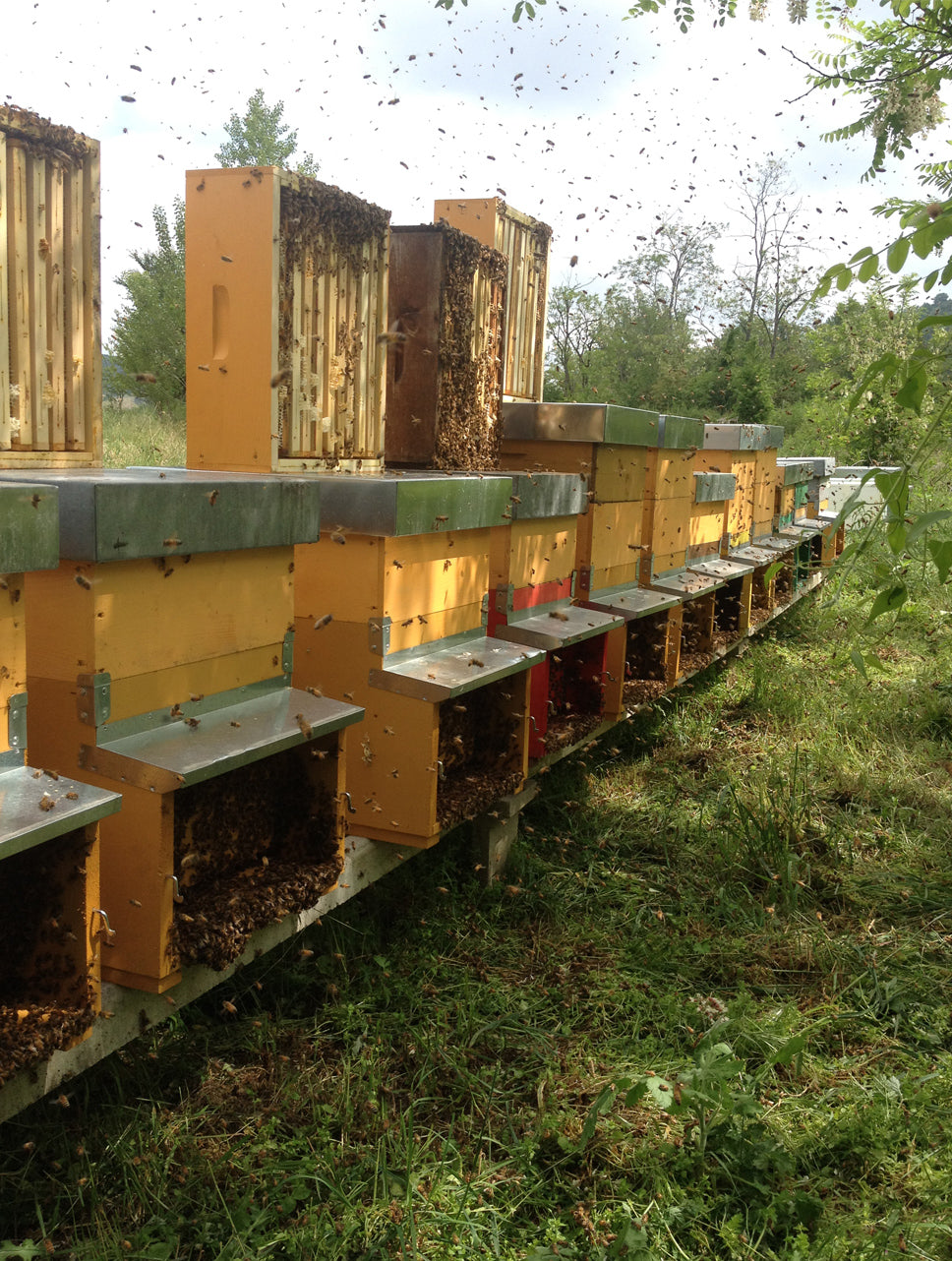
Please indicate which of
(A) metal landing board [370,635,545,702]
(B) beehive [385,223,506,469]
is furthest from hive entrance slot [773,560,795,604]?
(A) metal landing board [370,635,545,702]

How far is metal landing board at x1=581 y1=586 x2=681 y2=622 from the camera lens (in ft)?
15.4

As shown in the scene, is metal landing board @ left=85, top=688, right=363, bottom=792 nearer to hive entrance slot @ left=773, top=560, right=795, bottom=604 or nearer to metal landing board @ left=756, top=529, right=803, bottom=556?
metal landing board @ left=756, top=529, right=803, bottom=556

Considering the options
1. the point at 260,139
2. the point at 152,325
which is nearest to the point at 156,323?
the point at 152,325

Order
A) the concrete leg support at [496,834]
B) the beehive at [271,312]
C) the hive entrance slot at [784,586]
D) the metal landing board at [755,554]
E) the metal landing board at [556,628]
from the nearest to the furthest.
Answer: the beehive at [271,312], the metal landing board at [556,628], the concrete leg support at [496,834], the metal landing board at [755,554], the hive entrance slot at [784,586]

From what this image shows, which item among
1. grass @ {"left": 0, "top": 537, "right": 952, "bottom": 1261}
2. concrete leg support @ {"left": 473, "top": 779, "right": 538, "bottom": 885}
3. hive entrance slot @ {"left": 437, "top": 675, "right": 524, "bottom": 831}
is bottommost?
grass @ {"left": 0, "top": 537, "right": 952, "bottom": 1261}

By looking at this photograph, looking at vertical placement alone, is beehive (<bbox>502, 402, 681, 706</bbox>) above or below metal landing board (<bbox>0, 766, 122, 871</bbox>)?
above

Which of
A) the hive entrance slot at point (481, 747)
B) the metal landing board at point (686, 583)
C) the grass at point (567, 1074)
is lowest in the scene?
the grass at point (567, 1074)

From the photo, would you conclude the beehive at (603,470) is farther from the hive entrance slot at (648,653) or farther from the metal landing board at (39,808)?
the metal landing board at (39,808)

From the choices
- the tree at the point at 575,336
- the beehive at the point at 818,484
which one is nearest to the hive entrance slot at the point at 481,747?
the beehive at the point at 818,484

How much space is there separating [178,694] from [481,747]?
1.78 m

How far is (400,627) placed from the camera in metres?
3.11

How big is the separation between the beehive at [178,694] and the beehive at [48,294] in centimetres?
41

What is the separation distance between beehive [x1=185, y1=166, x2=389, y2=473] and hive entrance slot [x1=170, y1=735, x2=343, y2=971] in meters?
1.07

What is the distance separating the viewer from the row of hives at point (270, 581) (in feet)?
6.86
